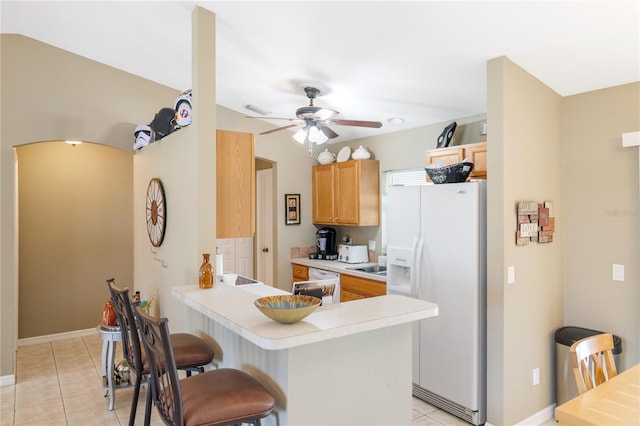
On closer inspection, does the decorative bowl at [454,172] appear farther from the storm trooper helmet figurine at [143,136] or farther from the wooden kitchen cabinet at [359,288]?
the storm trooper helmet figurine at [143,136]

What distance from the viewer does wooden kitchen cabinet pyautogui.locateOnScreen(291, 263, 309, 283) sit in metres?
5.29

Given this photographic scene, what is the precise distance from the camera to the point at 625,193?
306 cm

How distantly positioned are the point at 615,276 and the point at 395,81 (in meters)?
2.32

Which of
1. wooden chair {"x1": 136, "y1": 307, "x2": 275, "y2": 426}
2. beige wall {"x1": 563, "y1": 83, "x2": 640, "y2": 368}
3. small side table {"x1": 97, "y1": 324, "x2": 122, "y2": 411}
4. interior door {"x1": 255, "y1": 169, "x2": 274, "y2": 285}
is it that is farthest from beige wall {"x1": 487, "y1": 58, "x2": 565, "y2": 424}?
interior door {"x1": 255, "y1": 169, "x2": 274, "y2": 285}

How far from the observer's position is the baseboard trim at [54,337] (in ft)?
16.1

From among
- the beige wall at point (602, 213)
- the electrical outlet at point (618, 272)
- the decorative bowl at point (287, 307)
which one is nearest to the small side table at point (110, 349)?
the decorative bowl at point (287, 307)

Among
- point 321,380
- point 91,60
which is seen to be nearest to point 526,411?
point 321,380

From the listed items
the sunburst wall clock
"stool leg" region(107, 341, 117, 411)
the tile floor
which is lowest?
the tile floor

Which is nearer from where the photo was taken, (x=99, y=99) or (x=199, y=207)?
(x=199, y=207)

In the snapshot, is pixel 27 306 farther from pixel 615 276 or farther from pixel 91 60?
pixel 615 276

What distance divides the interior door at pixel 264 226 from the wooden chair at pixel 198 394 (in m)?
4.07

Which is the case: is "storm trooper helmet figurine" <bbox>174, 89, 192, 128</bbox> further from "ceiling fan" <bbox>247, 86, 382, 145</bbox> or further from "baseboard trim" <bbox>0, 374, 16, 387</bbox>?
"baseboard trim" <bbox>0, 374, 16, 387</bbox>

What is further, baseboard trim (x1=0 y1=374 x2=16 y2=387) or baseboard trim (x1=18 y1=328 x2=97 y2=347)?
baseboard trim (x1=18 y1=328 x2=97 y2=347)

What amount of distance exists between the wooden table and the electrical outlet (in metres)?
1.65
